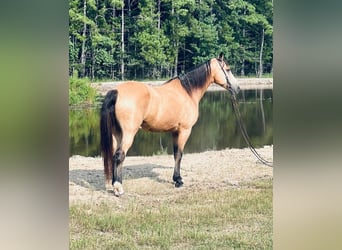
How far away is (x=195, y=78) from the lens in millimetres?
4406

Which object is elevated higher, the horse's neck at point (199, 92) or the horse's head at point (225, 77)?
the horse's head at point (225, 77)

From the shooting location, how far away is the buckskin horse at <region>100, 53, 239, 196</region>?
4250mm

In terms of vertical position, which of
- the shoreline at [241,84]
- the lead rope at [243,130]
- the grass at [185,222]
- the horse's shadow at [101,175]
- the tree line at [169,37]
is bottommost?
the grass at [185,222]

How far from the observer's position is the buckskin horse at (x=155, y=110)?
4.25 meters

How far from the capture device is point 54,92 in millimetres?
4031

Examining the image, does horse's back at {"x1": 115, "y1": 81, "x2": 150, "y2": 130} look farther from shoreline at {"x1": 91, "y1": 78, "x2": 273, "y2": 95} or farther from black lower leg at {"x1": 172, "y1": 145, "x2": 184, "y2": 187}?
black lower leg at {"x1": 172, "y1": 145, "x2": 184, "y2": 187}

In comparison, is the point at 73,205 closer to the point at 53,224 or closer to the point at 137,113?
the point at 53,224

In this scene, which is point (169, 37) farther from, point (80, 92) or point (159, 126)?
point (80, 92)

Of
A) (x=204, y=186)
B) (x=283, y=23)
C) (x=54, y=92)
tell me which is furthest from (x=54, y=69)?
(x=283, y=23)

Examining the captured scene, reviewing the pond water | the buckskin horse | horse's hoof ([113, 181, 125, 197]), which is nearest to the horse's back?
the buckskin horse

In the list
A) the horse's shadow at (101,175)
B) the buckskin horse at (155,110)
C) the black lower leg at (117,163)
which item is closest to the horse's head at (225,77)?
the buckskin horse at (155,110)

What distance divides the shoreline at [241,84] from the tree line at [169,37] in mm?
55

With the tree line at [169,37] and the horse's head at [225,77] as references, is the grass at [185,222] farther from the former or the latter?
the tree line at [169,37]

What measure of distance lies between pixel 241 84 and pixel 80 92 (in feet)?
4.26
